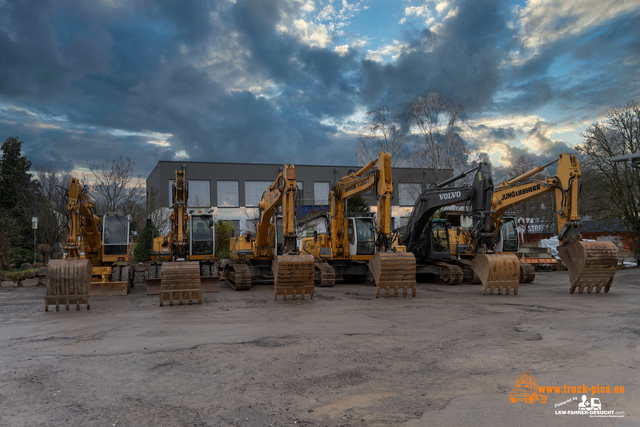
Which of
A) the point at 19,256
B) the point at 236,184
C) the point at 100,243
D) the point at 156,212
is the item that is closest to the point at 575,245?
the point at 100,243

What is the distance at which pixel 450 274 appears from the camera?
59.3 feet

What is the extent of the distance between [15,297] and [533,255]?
82.6 feet

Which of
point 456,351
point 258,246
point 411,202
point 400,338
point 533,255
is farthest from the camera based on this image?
point 411,202

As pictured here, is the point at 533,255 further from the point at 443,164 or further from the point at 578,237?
the point at 578,237

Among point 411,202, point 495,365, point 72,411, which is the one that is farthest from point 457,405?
point 411,202

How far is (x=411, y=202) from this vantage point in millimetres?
48281

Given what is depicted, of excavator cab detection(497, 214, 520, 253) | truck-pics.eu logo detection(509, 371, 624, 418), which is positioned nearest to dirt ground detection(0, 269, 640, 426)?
truck-pics.eu logo detection(509, 371, 624, 418)

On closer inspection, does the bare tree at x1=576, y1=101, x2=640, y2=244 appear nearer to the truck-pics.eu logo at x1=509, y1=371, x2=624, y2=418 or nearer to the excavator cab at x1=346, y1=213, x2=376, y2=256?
the excavator cab at x1=346, y1=213, x2=376, y2=256

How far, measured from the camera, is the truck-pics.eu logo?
4.43m

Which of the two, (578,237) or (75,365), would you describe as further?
(578,237)

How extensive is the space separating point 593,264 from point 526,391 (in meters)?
10.6

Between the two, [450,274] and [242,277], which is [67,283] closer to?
[242,277]

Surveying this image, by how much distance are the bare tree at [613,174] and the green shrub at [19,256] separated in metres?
31.4

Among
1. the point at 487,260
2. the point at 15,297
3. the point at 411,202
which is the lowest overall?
the point at 15,297
